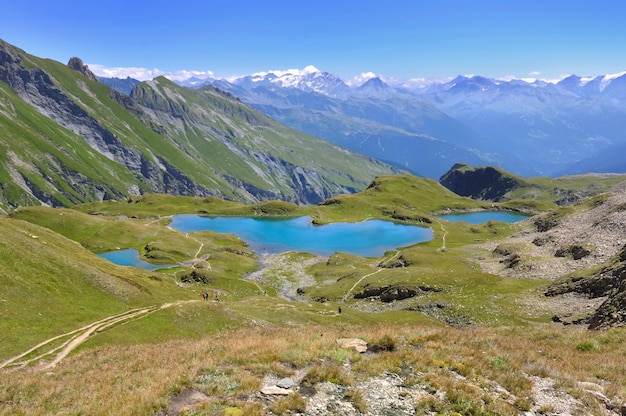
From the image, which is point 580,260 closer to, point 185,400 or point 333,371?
point 333,371

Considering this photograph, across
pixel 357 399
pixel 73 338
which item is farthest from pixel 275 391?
pixel 73 338

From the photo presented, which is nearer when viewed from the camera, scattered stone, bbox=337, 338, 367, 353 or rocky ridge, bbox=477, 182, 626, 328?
scattered stone, bbox=337, 338, 367, 353

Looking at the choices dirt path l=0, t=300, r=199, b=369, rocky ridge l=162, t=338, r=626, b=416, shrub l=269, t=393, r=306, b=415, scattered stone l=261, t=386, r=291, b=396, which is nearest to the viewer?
shrub l=269, t=393, r=306, b=415

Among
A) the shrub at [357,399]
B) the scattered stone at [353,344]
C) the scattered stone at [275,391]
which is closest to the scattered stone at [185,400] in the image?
the scattered stone at [275,391]

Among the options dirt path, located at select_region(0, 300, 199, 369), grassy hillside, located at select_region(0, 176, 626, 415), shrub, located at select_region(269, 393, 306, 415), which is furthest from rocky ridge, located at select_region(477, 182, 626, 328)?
dirt path, located at select_region(0, 300, 199, 369)

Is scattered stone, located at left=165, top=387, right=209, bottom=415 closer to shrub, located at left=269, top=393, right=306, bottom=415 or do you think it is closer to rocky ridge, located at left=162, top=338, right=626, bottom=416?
rocky ridge, located at left=162, top=338, right=626, bottom=416
